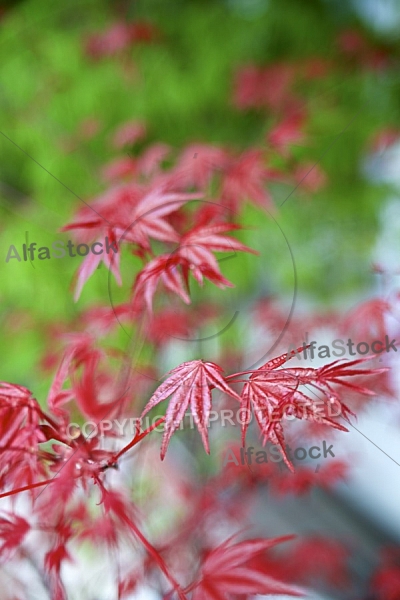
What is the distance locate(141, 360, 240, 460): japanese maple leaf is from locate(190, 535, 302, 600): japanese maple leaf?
149 mm

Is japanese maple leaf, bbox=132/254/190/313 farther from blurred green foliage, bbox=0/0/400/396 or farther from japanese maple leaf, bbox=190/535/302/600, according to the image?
blurred green foliage, bbox=0/0/400/396

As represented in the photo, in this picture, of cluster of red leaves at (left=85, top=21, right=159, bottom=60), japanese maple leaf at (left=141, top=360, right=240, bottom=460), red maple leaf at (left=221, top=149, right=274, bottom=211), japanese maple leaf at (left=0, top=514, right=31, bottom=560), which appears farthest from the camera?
cluster of red leaves at (left=85, top=21, right=159, bottom=60)

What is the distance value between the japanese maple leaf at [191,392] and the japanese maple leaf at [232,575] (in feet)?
0.49

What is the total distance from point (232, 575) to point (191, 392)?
0.20 m

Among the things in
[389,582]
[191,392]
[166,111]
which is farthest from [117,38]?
[389,582]

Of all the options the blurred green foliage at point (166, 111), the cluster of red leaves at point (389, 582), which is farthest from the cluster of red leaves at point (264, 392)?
the blurred green foliage at point (166, 111)

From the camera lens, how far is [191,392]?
41 cm

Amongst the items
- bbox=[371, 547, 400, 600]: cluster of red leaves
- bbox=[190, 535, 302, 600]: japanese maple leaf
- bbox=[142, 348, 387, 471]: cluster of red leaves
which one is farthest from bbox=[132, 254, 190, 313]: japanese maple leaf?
bbox=[371, 547, 400, 600]: cluster of red leaves

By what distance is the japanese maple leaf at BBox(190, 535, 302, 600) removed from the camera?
441 mm

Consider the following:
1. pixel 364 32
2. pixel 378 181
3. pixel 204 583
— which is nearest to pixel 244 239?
pixel 378 181

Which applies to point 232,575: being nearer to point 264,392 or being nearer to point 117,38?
point 264,392

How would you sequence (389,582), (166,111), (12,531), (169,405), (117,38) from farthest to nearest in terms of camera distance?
(166,111) < (117,38) < (389,582) < (12,531) < (169,405)

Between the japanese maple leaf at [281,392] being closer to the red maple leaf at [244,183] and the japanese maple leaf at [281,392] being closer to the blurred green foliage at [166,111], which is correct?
the red maple leaf at [244,183]

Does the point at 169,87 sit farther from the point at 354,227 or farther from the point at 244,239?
the point at 354,227
